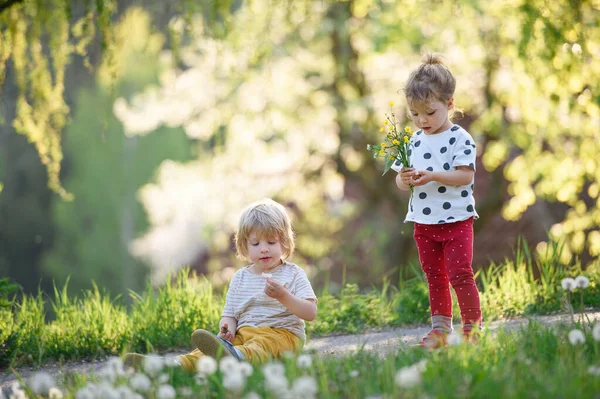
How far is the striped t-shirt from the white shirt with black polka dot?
25.3 inches

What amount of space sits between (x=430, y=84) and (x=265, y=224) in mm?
979

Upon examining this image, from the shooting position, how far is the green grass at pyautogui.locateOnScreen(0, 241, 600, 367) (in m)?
4.21

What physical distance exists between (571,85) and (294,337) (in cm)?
392

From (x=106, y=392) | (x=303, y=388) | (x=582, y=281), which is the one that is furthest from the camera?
(x=582, y=281)

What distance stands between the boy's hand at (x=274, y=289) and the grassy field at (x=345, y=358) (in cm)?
41

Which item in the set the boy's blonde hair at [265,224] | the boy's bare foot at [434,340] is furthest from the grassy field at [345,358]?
the boy's blonde hair at [265,224]

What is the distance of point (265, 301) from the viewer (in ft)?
11.6

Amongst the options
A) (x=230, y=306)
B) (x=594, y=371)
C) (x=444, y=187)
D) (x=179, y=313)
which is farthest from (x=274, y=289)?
(x=179, y=313)

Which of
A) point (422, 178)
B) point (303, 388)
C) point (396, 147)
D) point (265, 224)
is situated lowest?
point (303, 388)

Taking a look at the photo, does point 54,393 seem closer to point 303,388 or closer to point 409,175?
point 303,388

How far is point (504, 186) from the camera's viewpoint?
399 inches

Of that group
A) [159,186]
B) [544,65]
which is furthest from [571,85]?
[159,186]

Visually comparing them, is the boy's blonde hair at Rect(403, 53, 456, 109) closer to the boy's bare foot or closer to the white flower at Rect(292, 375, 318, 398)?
the boy's bare foot

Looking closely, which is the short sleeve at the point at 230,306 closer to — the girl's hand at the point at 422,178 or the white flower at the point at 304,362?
the girl's hand at the point at 422,178
